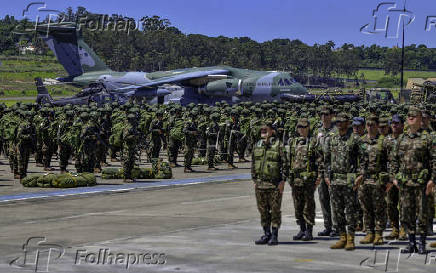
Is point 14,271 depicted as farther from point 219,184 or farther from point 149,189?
point 219,184

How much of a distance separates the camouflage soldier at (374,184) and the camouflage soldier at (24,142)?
12850 mm

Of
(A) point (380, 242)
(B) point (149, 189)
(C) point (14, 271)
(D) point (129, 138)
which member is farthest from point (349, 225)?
(D) point (129, 138)

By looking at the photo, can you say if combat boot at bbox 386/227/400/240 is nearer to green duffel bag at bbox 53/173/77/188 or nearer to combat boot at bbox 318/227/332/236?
combat boot at bbox 318/227/332/236

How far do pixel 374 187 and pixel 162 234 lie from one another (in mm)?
3681

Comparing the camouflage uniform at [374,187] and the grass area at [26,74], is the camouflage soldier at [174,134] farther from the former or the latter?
the grass area at [26,74]

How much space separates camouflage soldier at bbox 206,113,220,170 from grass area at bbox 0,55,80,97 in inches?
3060

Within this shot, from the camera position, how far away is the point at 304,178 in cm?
1332

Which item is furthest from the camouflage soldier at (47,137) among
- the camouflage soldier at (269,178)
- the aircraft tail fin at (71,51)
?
the aircraft tail fin at (71,51)

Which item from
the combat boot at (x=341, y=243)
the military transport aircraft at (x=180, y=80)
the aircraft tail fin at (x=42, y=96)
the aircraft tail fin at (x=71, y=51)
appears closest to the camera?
the combat boot at (x=341, y=243)

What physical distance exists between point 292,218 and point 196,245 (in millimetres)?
3724

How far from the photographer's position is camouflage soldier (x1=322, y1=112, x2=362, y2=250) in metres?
12.6

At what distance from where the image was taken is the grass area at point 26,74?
107781mm

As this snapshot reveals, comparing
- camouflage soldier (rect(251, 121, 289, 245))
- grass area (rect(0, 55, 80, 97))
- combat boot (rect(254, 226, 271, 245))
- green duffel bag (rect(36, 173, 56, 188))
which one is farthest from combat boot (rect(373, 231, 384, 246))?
grass area (rect(0, 55, 80, 97))

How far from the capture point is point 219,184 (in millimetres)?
23141
